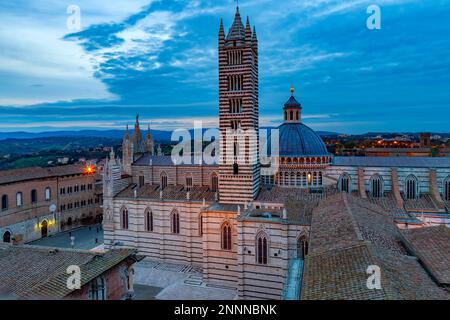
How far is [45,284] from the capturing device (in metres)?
11.2

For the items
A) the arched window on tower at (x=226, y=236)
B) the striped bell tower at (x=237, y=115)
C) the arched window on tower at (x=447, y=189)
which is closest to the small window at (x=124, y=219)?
the striped bell tower at (x=237, y=115)

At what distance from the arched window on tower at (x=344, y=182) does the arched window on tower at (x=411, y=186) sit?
16.3 ft

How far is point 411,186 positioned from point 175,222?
73.4 feet

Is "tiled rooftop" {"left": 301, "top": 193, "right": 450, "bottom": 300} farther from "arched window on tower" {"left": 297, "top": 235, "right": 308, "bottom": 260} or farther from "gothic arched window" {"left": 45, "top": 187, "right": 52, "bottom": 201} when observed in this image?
"gothic arched window" {"left": 45, "top": 187, "right": 52, "bottom": 201}

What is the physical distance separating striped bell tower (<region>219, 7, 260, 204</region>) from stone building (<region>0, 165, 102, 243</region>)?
24160 millimetres

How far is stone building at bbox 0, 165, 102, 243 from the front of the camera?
37.0m

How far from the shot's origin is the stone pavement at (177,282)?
2530cm

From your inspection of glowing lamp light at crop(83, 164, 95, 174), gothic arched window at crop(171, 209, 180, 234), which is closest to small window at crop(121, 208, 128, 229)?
gothic arched window at crop(171, 209, 180, 234)

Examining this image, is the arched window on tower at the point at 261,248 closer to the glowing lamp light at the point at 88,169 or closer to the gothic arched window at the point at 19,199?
the gothic arched window at the point at 19,199

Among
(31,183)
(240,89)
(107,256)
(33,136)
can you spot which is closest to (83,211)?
(31,183)

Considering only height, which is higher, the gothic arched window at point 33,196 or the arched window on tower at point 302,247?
the gothic arched window at point 33,196

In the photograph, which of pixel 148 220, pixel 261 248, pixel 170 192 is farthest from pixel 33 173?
pixel 261 248
